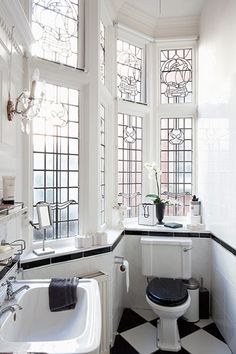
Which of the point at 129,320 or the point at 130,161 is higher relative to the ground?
the point at 130,161

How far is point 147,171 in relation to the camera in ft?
9.72

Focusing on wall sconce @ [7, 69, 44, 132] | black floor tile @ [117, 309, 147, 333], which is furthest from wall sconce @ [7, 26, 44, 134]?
black floor tile @ [117, 309, 147, 333]

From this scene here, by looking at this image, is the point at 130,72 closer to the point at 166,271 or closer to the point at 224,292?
the point at 166,271

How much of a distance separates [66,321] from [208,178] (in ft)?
6.04

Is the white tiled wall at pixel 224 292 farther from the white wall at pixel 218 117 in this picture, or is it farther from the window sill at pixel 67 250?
the window sill at pixel 67 250

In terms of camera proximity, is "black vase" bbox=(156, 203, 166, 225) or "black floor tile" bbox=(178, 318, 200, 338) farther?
"black vase" bbox=(156, 203, 166, 225)

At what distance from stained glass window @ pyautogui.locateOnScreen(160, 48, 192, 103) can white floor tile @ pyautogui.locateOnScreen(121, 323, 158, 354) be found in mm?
2407

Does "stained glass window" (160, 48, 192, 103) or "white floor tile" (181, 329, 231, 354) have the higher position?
"stained glass window" (160, 48, 192, 103)

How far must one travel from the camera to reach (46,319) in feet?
4.49

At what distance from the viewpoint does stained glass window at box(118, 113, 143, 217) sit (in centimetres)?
284

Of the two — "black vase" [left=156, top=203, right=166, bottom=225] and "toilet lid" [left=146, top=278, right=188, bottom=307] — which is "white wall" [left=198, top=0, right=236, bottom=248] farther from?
"toilet lid" [left=146, top=278, right=188, bottom=307]

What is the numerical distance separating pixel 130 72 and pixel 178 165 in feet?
3.91

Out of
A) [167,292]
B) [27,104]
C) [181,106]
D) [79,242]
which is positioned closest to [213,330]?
[167,292]

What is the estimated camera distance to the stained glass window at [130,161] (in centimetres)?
284
